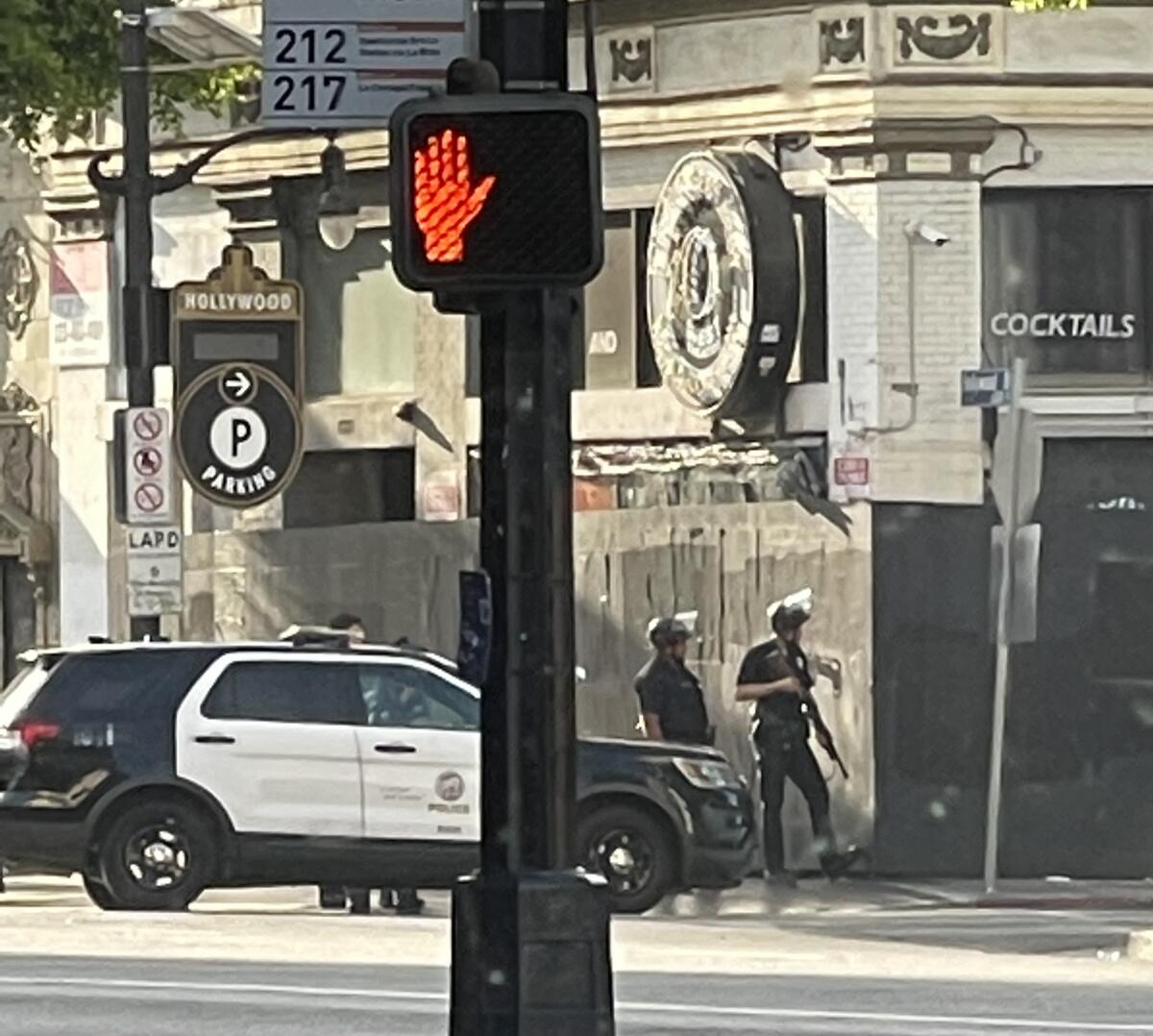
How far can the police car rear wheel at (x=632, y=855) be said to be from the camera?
75.8 feet

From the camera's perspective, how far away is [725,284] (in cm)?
2727

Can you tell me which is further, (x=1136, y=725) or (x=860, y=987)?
(x=1136, y=725)

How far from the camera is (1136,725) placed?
27.3m

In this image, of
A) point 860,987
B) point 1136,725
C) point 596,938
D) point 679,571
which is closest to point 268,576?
point 679,571

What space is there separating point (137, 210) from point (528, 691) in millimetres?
15206

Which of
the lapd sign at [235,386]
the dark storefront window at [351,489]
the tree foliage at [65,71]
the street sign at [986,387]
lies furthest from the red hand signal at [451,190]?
the dark storefront window at [351,489]

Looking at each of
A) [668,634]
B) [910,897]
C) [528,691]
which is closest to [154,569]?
[668,634]

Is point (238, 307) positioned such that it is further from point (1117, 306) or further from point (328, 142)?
point (1117, 306)

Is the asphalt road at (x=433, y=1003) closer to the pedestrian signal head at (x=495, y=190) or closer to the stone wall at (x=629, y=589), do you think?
the pedestrian signal head at (x=495, y=190)

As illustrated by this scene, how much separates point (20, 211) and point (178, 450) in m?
7.52

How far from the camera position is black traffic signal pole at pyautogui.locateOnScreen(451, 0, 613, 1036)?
35.6 ft

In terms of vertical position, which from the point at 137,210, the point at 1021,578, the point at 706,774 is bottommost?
the point at 706,774

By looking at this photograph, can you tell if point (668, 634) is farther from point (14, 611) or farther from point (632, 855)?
point (14, 611)

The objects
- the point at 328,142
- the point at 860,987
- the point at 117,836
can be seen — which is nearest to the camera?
the point at 860,987
